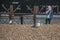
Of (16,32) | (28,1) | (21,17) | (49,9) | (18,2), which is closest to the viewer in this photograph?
(16,32)

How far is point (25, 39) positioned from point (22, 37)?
14cm

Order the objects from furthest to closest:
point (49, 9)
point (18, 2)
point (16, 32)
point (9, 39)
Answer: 1. point (49, 9)
2. point (18, 2)
3. point (16, 32)
4. point (9, 39)

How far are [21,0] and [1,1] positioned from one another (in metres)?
0.54

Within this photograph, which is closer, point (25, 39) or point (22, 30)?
point (25, 39)

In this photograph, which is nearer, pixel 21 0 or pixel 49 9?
pixel 21 0

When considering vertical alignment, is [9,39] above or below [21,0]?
below

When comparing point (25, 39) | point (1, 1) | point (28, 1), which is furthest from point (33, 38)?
point (1, 1)

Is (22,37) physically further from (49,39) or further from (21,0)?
(21,0)

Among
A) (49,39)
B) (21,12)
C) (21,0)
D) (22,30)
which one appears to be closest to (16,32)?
(22,30)

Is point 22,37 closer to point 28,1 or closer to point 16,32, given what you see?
point 16,32

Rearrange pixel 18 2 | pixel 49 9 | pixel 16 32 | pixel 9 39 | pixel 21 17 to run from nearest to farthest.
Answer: pixel 9 39 → pixel 16 32 → pixel 18 2 → pixel 49 9 → pixel 21 17

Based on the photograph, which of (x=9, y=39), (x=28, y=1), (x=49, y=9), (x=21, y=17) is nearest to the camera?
(x=9, y=39)

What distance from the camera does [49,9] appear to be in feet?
20.9

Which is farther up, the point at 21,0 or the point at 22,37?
the point at 21,0
